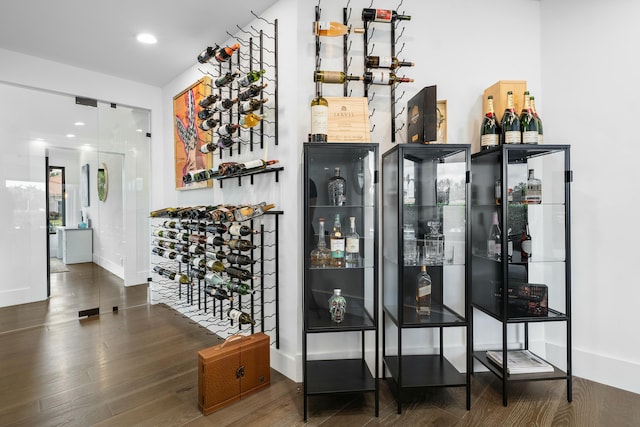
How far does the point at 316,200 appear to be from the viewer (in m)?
2.00

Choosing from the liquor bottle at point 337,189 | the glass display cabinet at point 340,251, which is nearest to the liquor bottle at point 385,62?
the glass display cabinet at point 340,251

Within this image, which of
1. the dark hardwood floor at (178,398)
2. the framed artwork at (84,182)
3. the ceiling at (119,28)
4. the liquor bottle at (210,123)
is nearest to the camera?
the dark hardwood floor at (178,398)

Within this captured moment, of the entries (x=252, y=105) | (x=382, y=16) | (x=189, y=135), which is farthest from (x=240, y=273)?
(x=382, y=16)

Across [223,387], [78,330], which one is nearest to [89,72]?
[78,330]

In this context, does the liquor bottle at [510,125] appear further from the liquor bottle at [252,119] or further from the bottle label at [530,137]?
the liquor bottle at [252,119]

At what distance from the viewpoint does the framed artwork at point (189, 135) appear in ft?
10.5

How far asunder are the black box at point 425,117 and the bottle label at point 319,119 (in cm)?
55

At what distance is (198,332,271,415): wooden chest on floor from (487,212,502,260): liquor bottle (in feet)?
5.21

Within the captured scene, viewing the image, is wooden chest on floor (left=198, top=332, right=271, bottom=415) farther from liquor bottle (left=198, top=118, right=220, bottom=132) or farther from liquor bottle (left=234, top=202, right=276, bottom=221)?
liquor bottle (left=198, top=118, right=220, bottom=132)

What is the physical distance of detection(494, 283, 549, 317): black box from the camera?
202 cm

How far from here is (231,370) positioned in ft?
6.41

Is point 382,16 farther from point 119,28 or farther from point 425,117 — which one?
point 119,28

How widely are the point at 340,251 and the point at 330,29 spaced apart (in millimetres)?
Result: 1431

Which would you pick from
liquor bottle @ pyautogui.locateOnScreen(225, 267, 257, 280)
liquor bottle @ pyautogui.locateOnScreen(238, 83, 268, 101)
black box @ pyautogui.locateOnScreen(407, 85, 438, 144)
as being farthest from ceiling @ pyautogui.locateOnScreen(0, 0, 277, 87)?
liquor bottle @ pyautogui.locateOnScreen(225, 267, 257, 280)
